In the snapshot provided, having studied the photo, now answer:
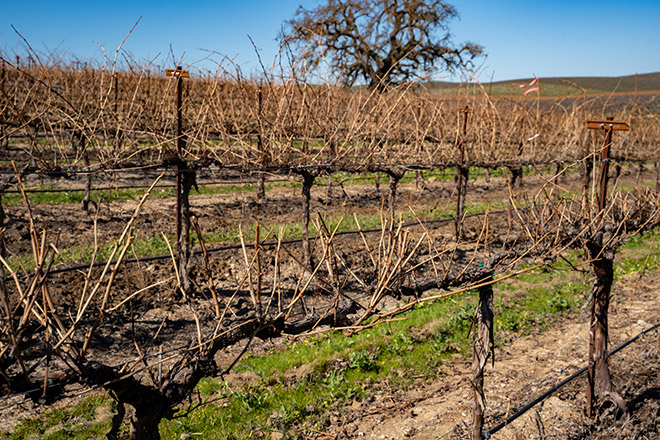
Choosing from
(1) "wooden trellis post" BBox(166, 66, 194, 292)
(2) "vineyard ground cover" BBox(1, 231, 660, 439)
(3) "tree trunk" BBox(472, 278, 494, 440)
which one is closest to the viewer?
(3) "tree trunk" BBox(472, 278, 494, 440)

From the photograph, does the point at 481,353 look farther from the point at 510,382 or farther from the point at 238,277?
the point at 238,277

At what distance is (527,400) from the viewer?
13.4 feet

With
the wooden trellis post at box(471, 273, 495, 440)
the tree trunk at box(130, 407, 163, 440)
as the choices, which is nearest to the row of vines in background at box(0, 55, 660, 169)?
the wooden trellis post at box(471, 273, 495, 440)

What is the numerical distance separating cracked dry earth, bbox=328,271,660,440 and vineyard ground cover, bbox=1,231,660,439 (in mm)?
11

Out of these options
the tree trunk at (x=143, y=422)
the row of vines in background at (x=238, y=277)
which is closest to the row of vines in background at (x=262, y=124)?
the row of vines in background at (x=238, y=277)

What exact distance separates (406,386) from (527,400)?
1014mm

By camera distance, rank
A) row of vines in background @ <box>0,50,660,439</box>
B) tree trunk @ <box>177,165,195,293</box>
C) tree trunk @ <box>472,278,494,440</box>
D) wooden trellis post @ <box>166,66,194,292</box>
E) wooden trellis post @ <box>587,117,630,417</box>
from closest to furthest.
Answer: row of vines in background @ <box>0,50,660,439</box> < tree trunk @ <box>472,278,494,440</box> < wooden trellis post @ <box>587,117,630,417</box> < wooden trellis post @ <box>166,66,194,292</box> < tree trunk @ <box>177,165,195,293</box>

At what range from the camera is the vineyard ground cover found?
3.66 metres

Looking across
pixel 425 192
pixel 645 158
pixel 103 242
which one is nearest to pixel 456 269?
pixel 103 242

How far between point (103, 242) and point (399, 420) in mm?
5628

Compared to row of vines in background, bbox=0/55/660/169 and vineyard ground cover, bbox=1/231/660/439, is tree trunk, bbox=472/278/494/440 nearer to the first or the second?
vineyard ground cover, bbox=1/231/660/439

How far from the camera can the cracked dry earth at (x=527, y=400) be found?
3.69 m

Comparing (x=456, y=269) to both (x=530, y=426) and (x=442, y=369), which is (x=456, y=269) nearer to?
(x=442, y=369)

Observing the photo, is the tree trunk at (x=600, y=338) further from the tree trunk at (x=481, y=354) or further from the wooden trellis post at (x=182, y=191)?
the wooden trellis post at (x=182, y=191)
